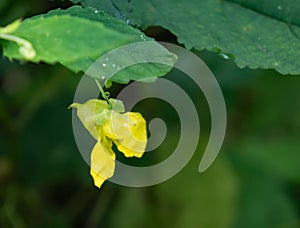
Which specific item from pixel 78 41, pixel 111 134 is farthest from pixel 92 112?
pixel 78 41

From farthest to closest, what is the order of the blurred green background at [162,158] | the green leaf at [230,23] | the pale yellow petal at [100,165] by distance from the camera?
the blurred green background at [162,158], the green leaf at [230,23], the pale yellow petal at [100,165]

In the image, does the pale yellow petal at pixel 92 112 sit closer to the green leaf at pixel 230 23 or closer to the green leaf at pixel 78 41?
the green leaf at pixel 78 41

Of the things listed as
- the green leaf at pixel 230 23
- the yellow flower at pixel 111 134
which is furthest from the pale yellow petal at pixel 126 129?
the green leaf at pixel 230 23

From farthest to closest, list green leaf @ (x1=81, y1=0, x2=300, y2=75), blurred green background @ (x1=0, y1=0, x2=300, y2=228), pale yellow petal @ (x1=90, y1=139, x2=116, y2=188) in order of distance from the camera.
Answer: blurred green background @ (x1=0, y1=0, x2=300, y2=228), green leaf @ (x1=81, y1=0, x2=300, y2=75), pale yellow petal @ (x1=90, y1=139, x2=116, y2=188)

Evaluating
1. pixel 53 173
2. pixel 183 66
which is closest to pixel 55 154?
pixel 53 173

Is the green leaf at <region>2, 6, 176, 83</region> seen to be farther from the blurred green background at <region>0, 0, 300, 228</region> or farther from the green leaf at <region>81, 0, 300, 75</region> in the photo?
the blurred green background at <region>0, 0, 300, 228</region>

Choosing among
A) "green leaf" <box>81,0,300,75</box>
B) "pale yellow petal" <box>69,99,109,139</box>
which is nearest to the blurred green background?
"green leaf" <box>81,0,300,75</box>
